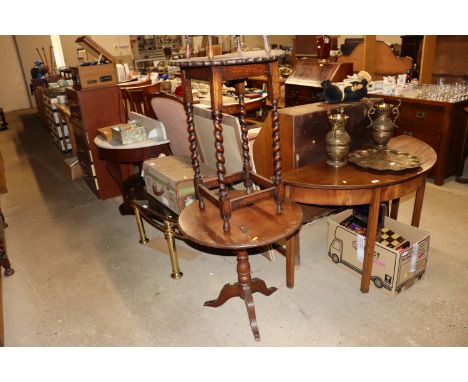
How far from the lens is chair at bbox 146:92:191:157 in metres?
2.93

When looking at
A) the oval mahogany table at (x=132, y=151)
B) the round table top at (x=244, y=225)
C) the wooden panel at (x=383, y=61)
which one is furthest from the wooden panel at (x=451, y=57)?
the round table top at (x=244, y=225)

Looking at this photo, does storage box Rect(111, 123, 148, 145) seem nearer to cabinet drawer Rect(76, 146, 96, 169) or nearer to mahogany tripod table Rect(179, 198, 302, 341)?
cabinet drawer Rect(76, 146, 96, 169)

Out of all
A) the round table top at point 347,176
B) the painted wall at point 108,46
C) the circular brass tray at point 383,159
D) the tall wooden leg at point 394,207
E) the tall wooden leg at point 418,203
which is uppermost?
the painted wall at point 108,46

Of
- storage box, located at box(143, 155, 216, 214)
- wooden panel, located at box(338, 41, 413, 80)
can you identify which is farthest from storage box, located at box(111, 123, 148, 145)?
wooden panel, located at box(338, 41, 413, 80)

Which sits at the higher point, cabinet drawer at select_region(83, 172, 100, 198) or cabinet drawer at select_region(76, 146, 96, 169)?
cabinet drawer at select_region(76, 146, 96, 169)

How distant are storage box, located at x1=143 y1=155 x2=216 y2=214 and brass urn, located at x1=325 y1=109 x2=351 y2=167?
807 mm

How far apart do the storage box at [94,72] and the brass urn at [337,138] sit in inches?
93.6

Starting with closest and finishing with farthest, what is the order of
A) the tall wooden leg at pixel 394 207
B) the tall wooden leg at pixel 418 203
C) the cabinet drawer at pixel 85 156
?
the tall wooden leg at pixel 418 203 → the tall wooden leg at pixel 394 207 → the cabinet drawer at pixel 85 156

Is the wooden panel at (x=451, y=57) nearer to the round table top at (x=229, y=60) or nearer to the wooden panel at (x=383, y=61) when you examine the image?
the wooden panel at (x=383, y=61)

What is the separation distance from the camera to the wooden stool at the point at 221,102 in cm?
156

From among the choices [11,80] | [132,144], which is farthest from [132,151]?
[11,80]

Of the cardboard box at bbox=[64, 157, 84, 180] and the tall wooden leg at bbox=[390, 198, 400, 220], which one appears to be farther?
the cardboard box at bbox=[64, 157, 84, 180]

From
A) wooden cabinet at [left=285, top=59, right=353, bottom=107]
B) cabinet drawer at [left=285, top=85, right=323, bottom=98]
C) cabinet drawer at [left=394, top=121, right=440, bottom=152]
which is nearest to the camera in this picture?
cabinet drawer at [left=394, top=121, right=440, bottom=152]

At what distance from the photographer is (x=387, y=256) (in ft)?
7.31
